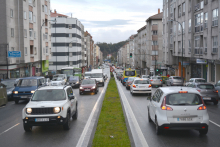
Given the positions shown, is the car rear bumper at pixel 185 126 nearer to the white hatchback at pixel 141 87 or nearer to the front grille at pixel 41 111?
the front grille at pixel 41 111

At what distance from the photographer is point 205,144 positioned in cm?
782

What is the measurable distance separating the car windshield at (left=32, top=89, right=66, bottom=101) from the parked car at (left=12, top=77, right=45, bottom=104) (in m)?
8.25

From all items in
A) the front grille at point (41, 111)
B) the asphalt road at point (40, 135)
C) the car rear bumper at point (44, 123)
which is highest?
the front grille at point (41, 111)

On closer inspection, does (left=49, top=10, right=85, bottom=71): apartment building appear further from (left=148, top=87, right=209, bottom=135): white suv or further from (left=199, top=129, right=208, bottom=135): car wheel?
(left=199, top=129, right=208, bottom=135): car wheel

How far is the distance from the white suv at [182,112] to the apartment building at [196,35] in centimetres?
2259

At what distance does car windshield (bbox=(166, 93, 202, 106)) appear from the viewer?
8.48 meters

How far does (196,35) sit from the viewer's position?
37.5 metres

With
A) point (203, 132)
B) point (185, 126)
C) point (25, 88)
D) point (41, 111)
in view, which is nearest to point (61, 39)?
point (25, 88)

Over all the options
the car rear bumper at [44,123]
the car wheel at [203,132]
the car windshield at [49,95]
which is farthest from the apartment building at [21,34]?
the car wheel at [203,132]

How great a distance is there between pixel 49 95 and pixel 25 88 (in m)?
9.01

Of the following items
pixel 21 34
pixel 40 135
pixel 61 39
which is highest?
pixel 61 39

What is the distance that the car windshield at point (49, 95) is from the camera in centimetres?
1053

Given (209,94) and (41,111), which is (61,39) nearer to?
(209,94)

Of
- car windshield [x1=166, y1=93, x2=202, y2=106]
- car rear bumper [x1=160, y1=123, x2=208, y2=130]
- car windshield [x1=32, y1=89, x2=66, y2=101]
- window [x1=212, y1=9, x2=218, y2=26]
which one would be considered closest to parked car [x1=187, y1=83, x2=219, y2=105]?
car windshield [x1=166, y1=93, x2=202, y2=106]
